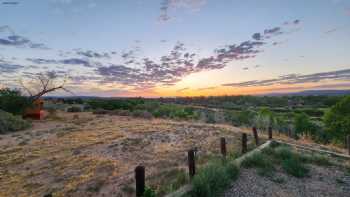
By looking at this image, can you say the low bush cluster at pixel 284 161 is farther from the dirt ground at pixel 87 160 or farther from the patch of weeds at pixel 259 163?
the dirt ground at pixel 87 160

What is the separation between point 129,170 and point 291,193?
4.92 metres

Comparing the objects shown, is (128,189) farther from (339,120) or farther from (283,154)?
(339,120)

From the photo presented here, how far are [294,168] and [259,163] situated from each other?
40.6 inches

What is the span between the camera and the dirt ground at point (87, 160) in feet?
19.7

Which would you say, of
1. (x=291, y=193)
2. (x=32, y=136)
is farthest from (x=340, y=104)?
(x=32, y=136)

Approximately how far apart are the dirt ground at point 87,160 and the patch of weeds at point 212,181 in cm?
189

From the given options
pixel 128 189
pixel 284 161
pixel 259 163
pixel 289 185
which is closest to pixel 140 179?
pixel 128 189

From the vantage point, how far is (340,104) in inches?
947

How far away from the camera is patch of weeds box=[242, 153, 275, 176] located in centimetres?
644

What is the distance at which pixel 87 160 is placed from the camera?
329 inches

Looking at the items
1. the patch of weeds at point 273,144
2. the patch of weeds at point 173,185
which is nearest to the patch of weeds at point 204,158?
the patch of weeds at point 173,185

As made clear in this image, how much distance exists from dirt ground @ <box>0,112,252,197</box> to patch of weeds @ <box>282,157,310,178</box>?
2.40 metres

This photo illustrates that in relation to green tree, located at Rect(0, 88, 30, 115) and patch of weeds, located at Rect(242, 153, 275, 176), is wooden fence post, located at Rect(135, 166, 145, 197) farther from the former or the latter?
green tree, located at Rect(0, 88, 30, 115)

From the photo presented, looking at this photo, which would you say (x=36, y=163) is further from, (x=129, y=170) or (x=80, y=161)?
(x=129, y=170)
